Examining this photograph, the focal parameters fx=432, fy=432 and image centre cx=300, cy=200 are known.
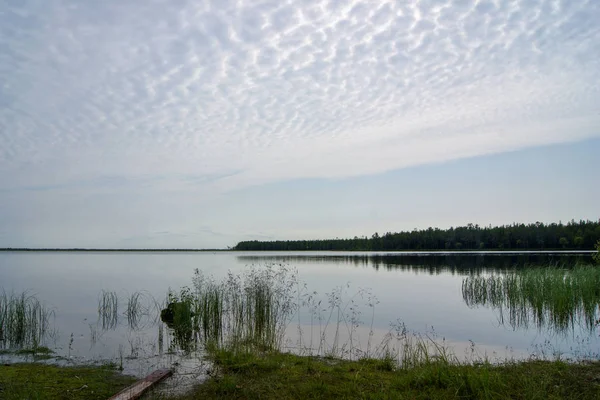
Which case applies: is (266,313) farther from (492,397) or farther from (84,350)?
(492,397)

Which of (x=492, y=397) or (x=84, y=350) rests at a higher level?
(x=492, y=397)

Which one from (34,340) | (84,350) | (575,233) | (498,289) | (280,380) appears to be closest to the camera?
(280,380)

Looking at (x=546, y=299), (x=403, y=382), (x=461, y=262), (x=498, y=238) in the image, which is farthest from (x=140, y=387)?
(x=498, y=238)

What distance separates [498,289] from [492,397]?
1750cm

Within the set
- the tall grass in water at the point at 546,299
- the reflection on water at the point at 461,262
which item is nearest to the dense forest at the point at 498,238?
the reflection on water at the point at 461,262

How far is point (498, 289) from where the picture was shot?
21.4m

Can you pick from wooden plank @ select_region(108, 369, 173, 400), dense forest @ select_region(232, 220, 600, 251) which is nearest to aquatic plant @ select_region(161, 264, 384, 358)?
wooden plank @ select_region(108, 369, 173, 400)

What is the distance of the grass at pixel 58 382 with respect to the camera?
6246 mm

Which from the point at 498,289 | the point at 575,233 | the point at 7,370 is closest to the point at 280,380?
the point at 7,370

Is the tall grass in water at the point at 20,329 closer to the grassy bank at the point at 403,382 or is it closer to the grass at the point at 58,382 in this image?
the grass at the point at 58,382

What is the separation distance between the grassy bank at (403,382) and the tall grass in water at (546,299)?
318 inches

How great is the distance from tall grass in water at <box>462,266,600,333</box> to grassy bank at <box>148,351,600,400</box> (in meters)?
8.07

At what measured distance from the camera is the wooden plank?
6.00 meters

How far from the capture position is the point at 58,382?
23.5ft
